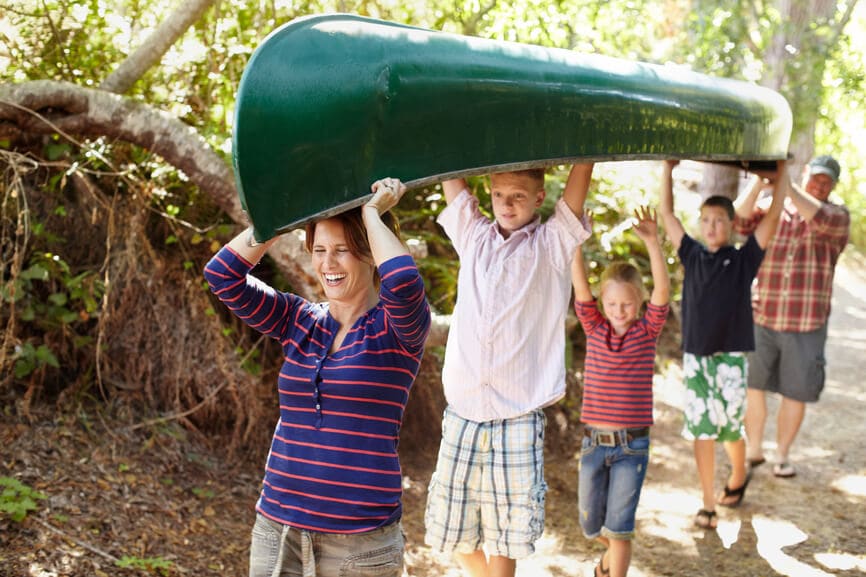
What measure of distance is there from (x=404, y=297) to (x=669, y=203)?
9.31ft

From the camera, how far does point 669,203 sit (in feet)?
16.3

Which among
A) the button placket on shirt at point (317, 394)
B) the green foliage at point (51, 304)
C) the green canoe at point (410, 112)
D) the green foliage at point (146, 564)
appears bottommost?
the green foliage at point (146, 564)

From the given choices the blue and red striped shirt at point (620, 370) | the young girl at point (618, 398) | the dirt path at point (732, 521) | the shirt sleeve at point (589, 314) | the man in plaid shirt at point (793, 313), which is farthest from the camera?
the man in plaid shirt at point (793, 313)

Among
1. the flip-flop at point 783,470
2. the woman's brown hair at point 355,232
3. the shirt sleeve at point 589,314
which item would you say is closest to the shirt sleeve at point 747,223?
the flip-flop at point 783,470

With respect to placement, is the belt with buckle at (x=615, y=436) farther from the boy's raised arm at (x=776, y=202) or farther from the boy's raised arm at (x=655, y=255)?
the boy's raised arm at (x=776, y=202)

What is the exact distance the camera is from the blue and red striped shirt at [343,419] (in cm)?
265

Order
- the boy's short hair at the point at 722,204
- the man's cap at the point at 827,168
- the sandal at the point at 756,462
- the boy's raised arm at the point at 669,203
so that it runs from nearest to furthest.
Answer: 1. the boy's raised arm at the point at 669,203
2. the boy's short hair at the point at 722,204
3. the man's cap at the point at 827,168
4. the sandal at the point at 756,462

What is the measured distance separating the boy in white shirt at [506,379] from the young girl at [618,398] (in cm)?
53

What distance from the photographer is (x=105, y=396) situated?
5.36 metres

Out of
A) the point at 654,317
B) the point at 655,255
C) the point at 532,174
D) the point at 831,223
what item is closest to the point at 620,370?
the point at 654,317

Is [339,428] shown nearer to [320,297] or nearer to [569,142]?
[569,142]

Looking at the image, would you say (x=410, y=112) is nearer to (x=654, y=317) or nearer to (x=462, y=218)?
(x=462, y=218)

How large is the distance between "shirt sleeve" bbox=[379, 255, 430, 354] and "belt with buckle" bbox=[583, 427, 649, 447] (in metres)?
1.87

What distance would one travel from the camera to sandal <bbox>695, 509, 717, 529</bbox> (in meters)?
5.42
